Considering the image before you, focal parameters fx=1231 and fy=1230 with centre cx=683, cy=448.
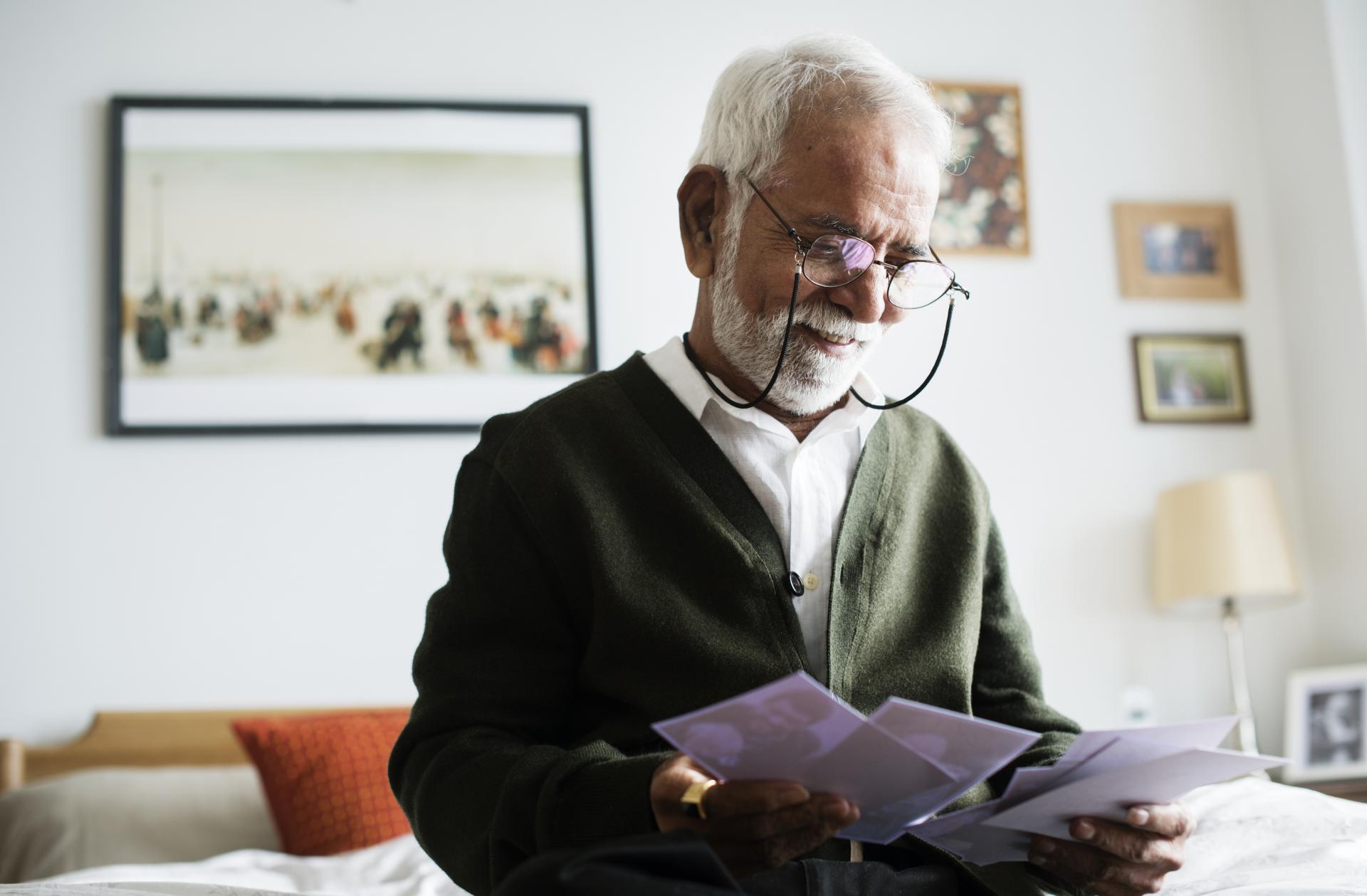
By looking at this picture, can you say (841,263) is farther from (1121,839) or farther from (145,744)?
(145,744)

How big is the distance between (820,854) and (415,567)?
6.37ft

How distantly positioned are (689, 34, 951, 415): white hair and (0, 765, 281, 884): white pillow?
158cm

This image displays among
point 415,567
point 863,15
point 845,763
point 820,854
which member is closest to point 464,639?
point 820,854

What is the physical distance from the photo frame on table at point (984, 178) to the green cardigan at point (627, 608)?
202 centimetres

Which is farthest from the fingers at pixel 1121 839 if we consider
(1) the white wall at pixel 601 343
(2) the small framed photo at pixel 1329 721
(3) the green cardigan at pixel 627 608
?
(2) the small framed photo at pixel 1329 721

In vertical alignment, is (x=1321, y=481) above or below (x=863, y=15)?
below

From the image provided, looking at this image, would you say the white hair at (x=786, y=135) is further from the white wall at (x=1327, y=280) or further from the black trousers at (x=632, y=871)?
the white wall at (x=1327, y=280)

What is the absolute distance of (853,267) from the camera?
4.26 feet

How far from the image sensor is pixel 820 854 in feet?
3.78

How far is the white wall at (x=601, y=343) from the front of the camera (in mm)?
2842

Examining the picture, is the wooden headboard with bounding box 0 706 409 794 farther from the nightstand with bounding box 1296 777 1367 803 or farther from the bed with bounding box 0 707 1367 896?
the nightstand with bounding box 1296 777 1367 803

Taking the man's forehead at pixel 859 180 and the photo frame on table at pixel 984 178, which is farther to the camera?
the photo frame on table at pixel 984 178

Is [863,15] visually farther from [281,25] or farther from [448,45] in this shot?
[281,25]

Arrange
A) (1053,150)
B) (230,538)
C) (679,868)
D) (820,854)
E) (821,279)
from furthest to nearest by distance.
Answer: (1053,150) → (230,538) → (821,279) → (820,854) → (679,868)
